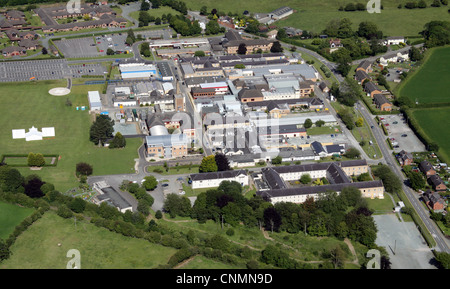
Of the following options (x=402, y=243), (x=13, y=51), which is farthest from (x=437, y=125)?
(x=13, y=51)

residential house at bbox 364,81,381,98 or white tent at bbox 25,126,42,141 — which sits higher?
white tent at bbox 25,126,42,141

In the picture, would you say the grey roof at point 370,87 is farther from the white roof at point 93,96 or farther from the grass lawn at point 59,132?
the white roof at point 93,96

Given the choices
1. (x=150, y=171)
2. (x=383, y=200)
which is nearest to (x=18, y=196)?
(x=150, y=171)

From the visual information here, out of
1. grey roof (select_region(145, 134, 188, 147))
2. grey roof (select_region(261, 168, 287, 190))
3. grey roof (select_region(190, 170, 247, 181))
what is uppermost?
grey roof (select_region(145, 134, 188, 147))

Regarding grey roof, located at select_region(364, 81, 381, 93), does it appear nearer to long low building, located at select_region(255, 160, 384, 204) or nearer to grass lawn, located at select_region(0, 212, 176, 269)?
long low building, located at select_region(255, 160, 384, 204)

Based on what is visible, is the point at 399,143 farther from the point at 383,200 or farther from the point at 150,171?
the point at 150,171

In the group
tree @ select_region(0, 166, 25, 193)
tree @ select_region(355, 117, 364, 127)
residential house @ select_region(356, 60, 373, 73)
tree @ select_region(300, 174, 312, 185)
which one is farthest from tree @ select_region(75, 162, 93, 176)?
residential house @ select_region(356, 60, 373, 73)
